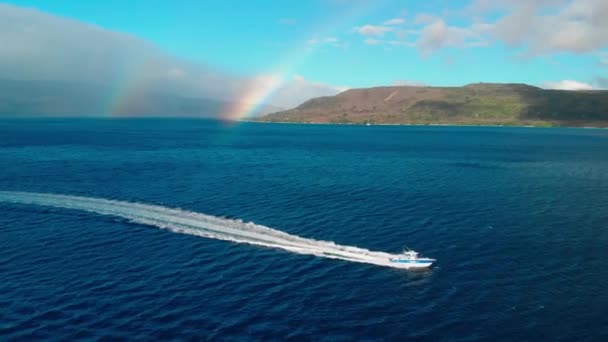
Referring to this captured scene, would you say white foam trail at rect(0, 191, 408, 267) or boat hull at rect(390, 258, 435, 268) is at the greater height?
white foam trail at rect(0, 191, 408, 267)

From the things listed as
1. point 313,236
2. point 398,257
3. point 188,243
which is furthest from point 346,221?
point 188,243

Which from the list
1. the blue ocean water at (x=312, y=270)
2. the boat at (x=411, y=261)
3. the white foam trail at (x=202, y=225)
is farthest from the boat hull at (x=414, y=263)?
the blue ocean water at (x=312, y=270)

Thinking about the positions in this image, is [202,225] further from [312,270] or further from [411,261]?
[411,261]

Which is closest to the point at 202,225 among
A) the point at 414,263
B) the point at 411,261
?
the point at 411,261

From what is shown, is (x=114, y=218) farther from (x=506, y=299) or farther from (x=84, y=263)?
(x=506, y=299)

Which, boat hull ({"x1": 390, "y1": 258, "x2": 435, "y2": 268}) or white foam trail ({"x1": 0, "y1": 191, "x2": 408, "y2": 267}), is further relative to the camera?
white foam trail ({"x1": 0, "y1": 191, "x2": 408, "y2": 267})

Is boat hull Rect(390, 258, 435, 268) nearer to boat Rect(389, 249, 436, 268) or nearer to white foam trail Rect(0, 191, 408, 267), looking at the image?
boat Rect(389, 249, 436, 268)

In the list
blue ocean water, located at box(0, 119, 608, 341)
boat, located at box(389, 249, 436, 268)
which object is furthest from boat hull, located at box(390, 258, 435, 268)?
blue ocean water, located at box(0, 119, 608, 341)

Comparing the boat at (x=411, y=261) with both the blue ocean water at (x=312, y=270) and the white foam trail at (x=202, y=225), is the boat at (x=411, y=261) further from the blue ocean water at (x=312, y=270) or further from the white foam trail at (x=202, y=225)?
the blue ocean water at (x=312, y=270)
